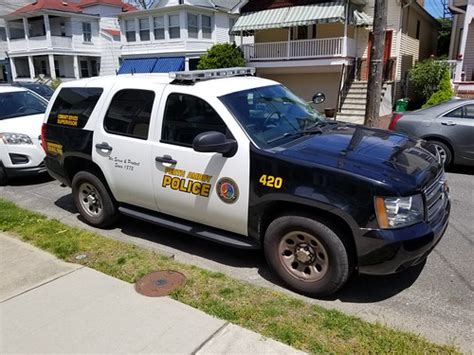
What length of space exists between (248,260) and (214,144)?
1438 mm

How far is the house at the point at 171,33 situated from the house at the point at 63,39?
21.0ft

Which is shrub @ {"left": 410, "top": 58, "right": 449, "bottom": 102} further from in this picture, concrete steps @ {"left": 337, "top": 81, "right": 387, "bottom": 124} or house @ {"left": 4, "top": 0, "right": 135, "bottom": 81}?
house @ {"left": 4, "top": 0, "right": 135, "bottom": 81}

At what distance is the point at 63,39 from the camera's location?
108ft

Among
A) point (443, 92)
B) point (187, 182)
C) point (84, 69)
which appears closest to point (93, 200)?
point (187, 182)

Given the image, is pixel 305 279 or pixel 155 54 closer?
pixel 305 279

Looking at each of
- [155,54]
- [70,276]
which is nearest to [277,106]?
[70,276]

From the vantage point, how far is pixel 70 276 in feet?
13.1

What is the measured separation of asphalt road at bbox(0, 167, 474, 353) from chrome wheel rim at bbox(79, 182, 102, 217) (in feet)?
0.89

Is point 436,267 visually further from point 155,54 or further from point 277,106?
point 155,54

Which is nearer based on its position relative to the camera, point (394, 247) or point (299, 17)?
point (394, 247)

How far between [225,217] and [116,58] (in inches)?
1363

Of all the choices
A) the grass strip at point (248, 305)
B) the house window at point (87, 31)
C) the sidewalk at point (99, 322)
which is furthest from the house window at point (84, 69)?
the sidewalk at point (99, 322)

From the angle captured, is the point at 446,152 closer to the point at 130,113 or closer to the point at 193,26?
the point at 130,113

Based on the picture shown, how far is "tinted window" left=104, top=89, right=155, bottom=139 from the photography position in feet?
14.9
